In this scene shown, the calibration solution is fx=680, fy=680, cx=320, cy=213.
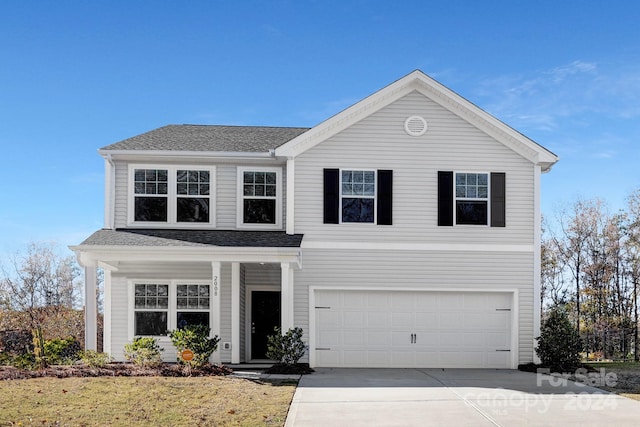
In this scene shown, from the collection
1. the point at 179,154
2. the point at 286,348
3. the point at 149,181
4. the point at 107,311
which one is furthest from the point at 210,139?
the point at 286,348

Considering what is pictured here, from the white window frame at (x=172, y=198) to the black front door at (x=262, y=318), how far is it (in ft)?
8.14

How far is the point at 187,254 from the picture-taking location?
15.8 m

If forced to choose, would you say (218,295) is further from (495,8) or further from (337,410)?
(495,8)

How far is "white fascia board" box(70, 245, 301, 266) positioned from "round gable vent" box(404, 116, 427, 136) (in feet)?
14.6

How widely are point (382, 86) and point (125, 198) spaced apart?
Answer: 7.36 m

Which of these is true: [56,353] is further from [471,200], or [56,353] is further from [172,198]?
[471,200]

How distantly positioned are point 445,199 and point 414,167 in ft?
3.75

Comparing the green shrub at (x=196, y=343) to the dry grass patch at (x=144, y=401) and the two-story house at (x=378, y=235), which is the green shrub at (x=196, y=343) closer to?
the dry grass patch at (x=144, y=401)

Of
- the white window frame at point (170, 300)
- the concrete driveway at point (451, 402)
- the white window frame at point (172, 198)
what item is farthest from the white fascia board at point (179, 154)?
the concrete driveway at point (451, 402)

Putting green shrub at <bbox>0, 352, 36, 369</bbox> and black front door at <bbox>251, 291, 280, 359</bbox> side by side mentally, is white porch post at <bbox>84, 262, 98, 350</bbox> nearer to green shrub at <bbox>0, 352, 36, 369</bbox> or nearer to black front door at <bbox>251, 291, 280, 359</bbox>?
green shrub at <bbox>0, 352, 36, 369</bbox>

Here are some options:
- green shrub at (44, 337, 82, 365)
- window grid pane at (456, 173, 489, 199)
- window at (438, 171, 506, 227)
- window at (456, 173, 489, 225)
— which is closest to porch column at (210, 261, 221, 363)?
green shrub at (44, 337, 82, 365)

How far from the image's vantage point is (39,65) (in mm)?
20688

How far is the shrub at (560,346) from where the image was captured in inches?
655

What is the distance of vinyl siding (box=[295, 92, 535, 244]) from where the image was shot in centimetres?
1734
